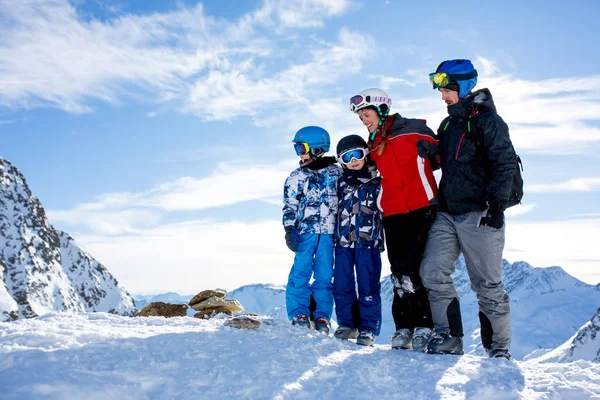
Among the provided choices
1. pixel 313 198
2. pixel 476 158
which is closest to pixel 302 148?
pixel 313 198

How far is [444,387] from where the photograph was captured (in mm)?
4336

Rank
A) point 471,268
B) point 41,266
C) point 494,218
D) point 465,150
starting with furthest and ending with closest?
point 41,266 < point 471,268 < point 465,150 < point 494,218

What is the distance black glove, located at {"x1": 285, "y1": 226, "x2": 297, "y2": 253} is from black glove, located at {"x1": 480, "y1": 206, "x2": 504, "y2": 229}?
266 centimetres

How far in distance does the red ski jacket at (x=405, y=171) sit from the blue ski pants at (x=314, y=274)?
1.11 m

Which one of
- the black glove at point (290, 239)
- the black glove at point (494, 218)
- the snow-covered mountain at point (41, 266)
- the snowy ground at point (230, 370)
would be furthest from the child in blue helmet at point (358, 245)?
the snow-covered mountain at point (41, 266)

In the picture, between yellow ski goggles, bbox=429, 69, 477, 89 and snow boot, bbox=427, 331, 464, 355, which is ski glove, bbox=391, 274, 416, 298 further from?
yellow ski goggles, bbox=429, 69, 477, 89

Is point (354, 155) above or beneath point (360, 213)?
above

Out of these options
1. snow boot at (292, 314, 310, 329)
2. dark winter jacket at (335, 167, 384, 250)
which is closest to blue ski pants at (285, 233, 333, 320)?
snow boot at (292, 314, 310, 329)

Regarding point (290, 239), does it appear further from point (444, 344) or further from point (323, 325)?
point (444, 344)

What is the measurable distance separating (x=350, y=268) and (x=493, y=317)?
187cm

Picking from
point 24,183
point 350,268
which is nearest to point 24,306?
point 24,183

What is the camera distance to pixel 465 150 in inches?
228

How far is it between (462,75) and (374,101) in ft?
3.73

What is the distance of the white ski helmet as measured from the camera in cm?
666
